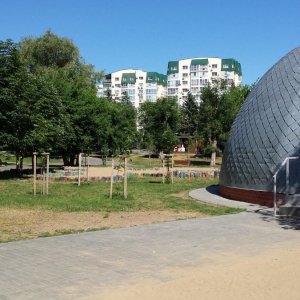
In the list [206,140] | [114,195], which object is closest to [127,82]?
[206,140]

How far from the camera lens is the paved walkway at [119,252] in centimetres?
684

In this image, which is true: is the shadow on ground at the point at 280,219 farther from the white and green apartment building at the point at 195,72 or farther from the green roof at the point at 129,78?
the green roof at the point at 129,78

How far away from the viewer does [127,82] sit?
12812cm

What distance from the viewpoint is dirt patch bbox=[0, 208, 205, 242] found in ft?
37.7

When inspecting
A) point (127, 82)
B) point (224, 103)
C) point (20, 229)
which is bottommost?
point (20, 229)

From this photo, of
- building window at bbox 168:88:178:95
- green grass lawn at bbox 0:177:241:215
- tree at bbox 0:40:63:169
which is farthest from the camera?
building window at bbox 168:88:178:95

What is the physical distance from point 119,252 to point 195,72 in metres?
118

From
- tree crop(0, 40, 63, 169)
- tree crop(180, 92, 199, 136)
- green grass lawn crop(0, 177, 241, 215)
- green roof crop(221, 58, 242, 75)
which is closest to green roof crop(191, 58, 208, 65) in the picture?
green roof crop(221, 58, 242, 75)

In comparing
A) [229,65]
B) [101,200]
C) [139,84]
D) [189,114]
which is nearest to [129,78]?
[139,84]

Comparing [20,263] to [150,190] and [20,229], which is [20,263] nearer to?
[20,229]

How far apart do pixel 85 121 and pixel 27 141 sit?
1272 cm

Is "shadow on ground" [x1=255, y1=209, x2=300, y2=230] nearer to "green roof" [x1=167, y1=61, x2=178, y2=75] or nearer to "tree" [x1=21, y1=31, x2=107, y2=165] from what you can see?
"tree" [x1=21, y1=31, x2=107, y2=165]

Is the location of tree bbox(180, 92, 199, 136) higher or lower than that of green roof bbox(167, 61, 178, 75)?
lower

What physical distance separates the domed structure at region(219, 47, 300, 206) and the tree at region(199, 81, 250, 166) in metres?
32.1
